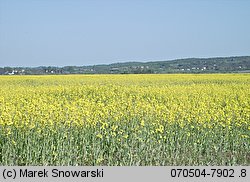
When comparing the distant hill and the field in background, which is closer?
the field in background

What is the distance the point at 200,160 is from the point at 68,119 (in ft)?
11.2

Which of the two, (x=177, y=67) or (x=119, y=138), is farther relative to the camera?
(x=177, y=67)

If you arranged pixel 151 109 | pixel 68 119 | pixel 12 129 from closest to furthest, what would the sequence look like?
pixel 12 129, pixel 68 119, pixel 151 109

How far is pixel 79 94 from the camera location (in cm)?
2128

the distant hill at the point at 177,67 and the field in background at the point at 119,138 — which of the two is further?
the distant hill at the point at 177,67

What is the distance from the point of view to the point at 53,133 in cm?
927

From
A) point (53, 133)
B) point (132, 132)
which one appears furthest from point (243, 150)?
point (53, 133)

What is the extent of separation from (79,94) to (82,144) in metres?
12.2

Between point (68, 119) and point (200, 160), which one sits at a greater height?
point (68, 119)

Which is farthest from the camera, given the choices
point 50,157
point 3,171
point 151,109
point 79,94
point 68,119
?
point 79,94

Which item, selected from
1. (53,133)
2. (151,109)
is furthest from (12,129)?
(151,109)

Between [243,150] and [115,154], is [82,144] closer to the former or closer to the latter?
[115,154]

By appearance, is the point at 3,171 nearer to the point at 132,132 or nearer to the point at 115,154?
the point at 115,154

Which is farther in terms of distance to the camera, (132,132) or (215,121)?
(215,121)
